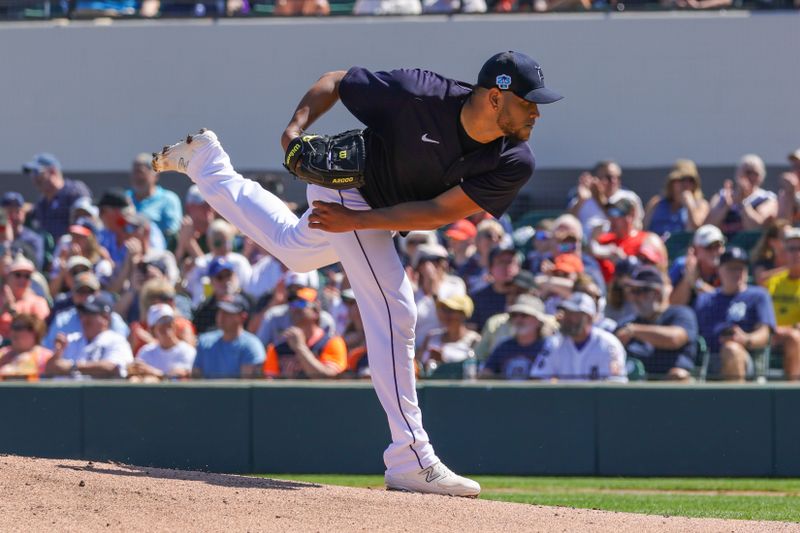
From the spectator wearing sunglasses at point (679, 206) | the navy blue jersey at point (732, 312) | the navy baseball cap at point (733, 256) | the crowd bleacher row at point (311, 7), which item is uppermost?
the crowd bleacher row at point (311, 7)

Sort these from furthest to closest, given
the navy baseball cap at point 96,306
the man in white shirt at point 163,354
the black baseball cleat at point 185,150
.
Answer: the navy baseball cap at point 96,306 < the man in white shirt at point 163,354 < the black baseball cleat at point 185,150

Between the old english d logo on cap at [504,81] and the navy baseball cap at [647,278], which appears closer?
the old english d logo on cap at [504,81]

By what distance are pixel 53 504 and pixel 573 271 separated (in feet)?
18.5

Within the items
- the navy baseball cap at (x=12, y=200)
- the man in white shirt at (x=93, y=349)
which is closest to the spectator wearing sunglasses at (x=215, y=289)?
the man in white shirt at (x=93, y=349)

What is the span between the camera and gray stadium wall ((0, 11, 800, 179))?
13.4 meters

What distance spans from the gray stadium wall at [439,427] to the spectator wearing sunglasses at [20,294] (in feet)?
3.49

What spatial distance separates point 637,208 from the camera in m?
11.0

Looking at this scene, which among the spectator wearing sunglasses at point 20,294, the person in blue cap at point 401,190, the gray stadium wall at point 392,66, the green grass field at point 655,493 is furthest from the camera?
the gray stadium wall at point 392,66

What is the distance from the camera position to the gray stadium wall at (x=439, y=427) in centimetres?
940

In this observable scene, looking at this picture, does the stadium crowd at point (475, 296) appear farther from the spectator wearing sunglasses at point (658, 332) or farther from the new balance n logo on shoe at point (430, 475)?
the new balance n logo on shoe at point (430, 475)

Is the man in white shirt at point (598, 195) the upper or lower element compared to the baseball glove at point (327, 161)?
lower

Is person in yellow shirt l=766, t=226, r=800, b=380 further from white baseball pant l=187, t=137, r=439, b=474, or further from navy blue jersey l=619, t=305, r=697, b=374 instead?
white baseball pant l=187, t=137, r=439, b=474

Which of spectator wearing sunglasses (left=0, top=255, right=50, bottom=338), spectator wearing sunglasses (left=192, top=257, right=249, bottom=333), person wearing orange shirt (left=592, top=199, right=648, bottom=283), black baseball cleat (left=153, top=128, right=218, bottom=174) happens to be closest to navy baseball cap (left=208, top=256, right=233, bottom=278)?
spectator wearing sunglasses (left=192, top=257, right=249, bottom=333)

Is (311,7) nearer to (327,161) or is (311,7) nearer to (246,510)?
(327,161)
